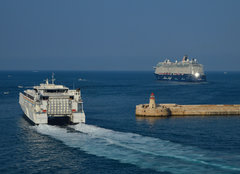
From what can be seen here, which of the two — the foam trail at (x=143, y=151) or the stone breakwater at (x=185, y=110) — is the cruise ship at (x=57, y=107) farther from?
the stone breakwater at (x=185, y=110)

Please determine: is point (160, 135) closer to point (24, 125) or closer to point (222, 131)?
point (222, 131)

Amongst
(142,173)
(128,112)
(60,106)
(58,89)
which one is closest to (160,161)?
(142,173)

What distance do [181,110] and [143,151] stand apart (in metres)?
36.5

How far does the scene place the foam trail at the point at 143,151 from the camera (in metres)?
36.7

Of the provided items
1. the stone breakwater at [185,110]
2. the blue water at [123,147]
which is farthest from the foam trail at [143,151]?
the stone breakwater at [185,110]

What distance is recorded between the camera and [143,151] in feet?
139

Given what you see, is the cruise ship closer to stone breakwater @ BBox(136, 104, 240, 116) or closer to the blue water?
the blue water

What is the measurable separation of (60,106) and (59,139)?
10.8 metres

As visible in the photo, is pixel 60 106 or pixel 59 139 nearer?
pixel 59 139

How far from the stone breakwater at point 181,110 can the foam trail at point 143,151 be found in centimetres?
2150

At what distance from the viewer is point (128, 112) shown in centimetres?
8169

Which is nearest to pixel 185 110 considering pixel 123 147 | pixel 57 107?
pixel 57 107

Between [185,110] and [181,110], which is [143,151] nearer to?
[181,110]

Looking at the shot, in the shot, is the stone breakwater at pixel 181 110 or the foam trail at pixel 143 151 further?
the stone breakwater at pixel 181 110
